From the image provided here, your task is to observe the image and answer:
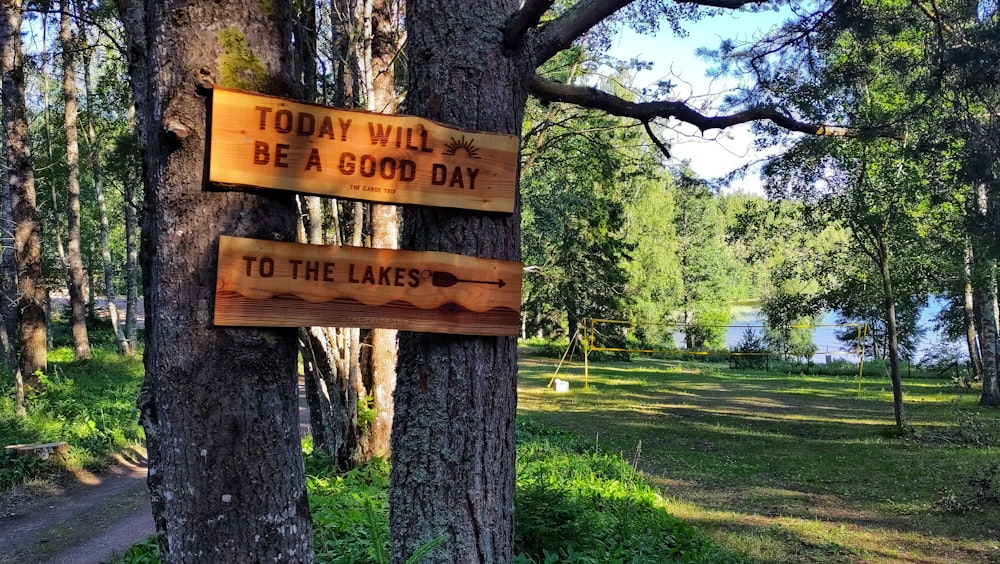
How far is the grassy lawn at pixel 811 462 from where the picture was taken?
22.6 feet

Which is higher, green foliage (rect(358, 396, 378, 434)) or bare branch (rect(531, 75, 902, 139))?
bare branch (rect(531, 75, 902, 139))

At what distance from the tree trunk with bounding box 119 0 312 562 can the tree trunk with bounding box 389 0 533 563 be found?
47cm

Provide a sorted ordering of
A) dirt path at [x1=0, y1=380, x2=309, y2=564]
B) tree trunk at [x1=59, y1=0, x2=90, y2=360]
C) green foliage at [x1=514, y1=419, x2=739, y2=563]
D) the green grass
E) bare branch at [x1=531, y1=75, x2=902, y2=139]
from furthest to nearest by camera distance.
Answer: tree trunk at [x1=59, y1=0, x2=90, y2=360], the green grass, dirt path at [x1=0, y1=380, x2=309, y2=564], green foliage at [x1=514, y1=419, x2=739, y2=563], bare branch at [x1=531, y1=75, x2=902, y2=139]

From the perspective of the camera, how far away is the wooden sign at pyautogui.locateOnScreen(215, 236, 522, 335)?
2.02 metres

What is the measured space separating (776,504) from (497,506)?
6.85m

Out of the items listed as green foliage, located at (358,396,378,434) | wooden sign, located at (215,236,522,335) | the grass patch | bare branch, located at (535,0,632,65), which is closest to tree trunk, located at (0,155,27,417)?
the grass patch

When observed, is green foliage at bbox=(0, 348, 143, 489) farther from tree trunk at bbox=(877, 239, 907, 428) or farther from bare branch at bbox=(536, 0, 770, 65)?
tree trunk at bbox=(877, 239, 907, 428)

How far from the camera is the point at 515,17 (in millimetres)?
2441

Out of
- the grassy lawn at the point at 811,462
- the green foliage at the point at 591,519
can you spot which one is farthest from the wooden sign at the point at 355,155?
the grassy lawn at the point at 811,462

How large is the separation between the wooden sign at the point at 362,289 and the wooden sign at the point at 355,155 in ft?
0.63

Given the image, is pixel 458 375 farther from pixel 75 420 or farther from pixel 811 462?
pixel 811 462

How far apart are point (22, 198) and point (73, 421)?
375cm

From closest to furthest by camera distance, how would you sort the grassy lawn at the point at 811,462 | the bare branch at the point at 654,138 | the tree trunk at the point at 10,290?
1. the bare branch at the point at 654,138
2. the grassy lawn at the point at 811,462
3. the tree trunk at the point at 10,290

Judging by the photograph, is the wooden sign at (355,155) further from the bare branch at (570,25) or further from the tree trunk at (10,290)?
the tree trunk at (10,290)
